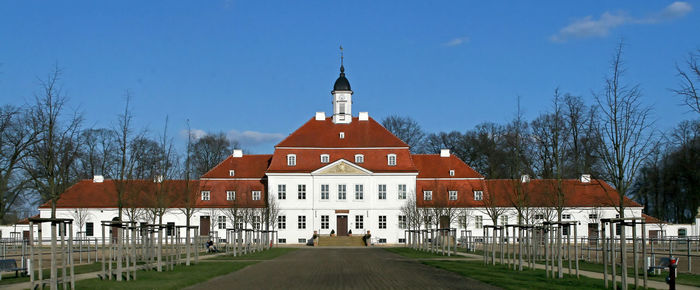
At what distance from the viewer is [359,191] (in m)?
70.2

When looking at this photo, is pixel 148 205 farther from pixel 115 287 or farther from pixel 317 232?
pixel 115 287

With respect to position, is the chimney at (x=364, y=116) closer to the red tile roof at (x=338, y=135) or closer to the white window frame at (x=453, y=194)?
the red tile roof at (x=338, y=135)

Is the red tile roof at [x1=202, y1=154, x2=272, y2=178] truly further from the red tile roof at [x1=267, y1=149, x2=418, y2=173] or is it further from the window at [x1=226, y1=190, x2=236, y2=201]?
the red tile roof at [x1=267, y1=149, x2=418, y2=173]

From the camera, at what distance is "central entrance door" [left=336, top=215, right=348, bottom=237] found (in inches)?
2763

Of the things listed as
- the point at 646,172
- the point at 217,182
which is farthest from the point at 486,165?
the point at 217,182

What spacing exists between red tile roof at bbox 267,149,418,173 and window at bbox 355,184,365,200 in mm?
1881

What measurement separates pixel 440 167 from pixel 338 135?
10.7 meters

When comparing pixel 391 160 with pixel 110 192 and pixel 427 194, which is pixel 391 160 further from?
pixel 110 192

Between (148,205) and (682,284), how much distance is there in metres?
37.1

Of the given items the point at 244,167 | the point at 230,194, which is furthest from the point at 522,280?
the point at 244,167

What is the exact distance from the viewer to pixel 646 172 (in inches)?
3095

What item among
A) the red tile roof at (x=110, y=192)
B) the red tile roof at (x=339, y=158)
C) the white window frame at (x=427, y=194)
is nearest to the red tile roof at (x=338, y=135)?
the red tile roof at (x=339, y=158)

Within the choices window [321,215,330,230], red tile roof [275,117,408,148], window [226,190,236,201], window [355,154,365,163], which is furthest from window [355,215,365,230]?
window [226,190,236,201]

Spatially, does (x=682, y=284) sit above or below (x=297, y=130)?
below
